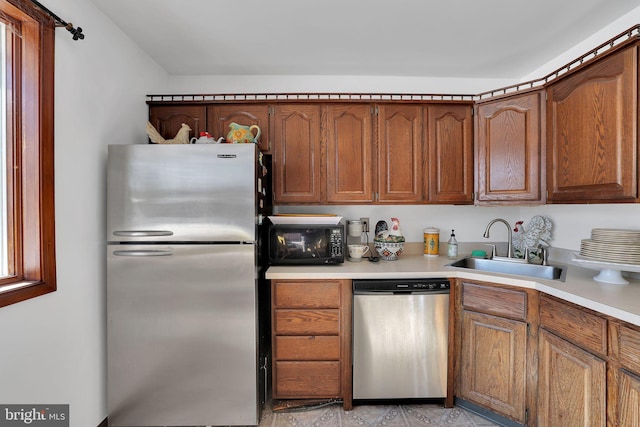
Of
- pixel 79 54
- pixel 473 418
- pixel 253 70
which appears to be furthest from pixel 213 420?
pixel 253 70

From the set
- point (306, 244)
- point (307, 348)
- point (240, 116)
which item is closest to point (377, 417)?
point (307, 348)

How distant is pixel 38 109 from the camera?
1301mm

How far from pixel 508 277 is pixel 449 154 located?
0.96 metres

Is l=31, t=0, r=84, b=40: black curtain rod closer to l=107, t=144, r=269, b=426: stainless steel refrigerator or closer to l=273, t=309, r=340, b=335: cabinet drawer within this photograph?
l=107, t=144, r=269, b=426: stainless steel refrigerator

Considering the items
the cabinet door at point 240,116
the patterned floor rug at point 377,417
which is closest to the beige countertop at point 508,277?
the patterned floor rug at point 377,417

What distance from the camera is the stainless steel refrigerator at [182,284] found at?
5.37 ft

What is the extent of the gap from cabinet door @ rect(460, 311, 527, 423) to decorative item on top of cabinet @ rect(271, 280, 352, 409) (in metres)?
0.75

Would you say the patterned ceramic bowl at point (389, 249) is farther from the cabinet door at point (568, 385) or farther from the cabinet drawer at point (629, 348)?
the cabinet drawer at point (629, 348)

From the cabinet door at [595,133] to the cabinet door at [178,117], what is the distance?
233 centimetres

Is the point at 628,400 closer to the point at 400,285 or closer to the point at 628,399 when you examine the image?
the point at 628,399

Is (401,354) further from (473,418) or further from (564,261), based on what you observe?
(564,261)

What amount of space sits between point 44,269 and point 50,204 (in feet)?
0.96

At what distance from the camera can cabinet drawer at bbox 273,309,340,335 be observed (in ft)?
6.11
